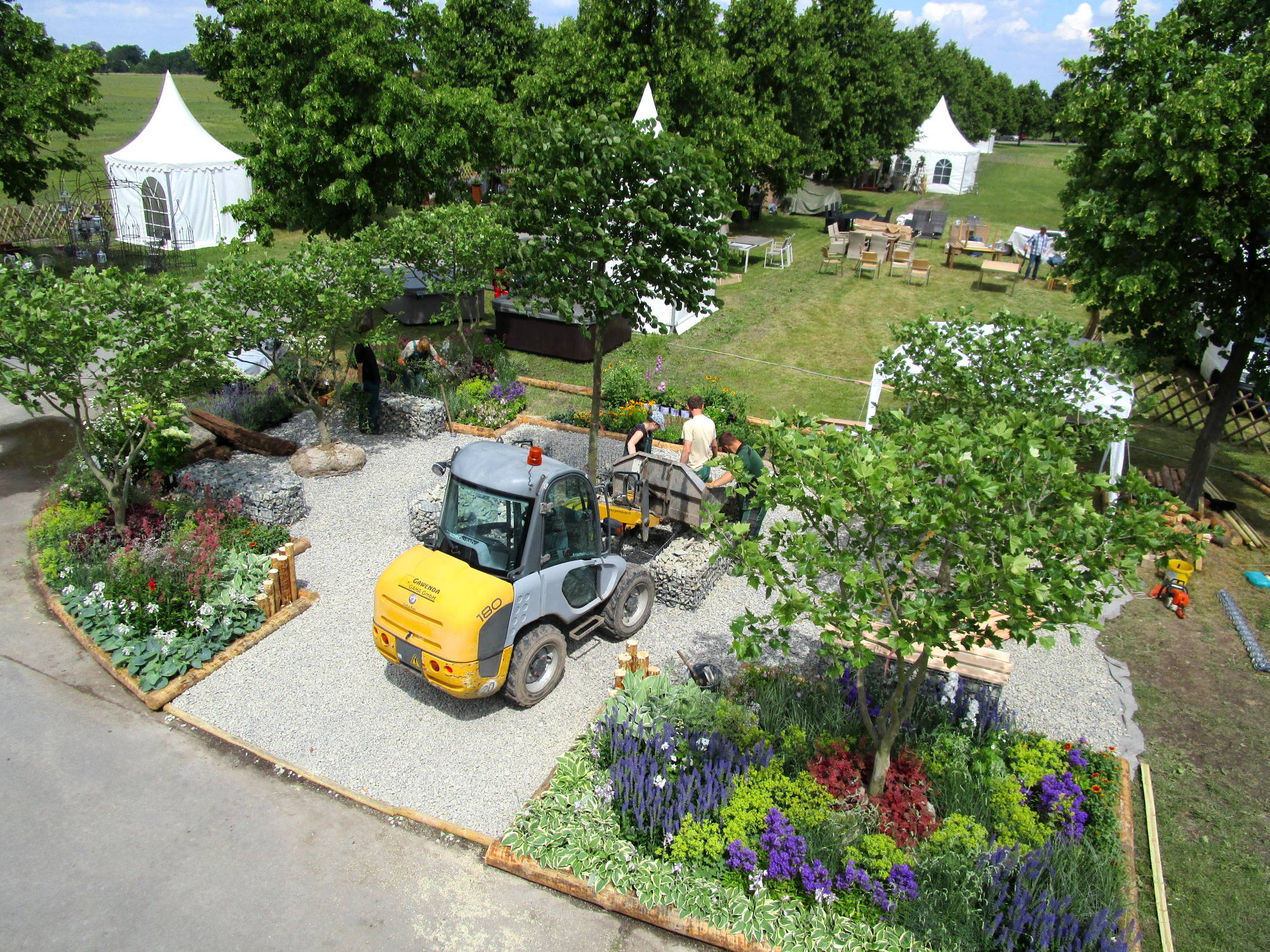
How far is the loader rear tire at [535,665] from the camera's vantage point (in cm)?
690

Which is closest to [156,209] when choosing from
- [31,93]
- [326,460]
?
[31,93]

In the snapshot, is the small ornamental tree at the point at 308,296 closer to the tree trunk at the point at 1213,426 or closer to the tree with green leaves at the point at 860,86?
the tree trunk at the point at 1213,426

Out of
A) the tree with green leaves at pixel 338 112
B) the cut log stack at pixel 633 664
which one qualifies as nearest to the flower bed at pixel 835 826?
the cut log stack at pixel 633 664

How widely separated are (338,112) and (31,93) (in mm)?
9539

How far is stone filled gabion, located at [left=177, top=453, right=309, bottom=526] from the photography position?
963cm

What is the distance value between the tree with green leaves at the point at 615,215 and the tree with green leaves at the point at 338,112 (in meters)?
6.71

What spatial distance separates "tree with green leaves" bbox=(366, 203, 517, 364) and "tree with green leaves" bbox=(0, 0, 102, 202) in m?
12.1

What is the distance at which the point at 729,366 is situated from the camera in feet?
54.9

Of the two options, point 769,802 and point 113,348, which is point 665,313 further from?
point 769,802

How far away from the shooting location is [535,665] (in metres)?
7.22

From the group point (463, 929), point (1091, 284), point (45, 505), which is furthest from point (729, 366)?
point (463, 929)

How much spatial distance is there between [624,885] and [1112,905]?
10.3 feet

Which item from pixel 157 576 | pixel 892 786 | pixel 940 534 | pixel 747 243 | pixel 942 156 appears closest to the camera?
pixel 940 534

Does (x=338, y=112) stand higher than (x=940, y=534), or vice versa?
(x=338, y=112)
